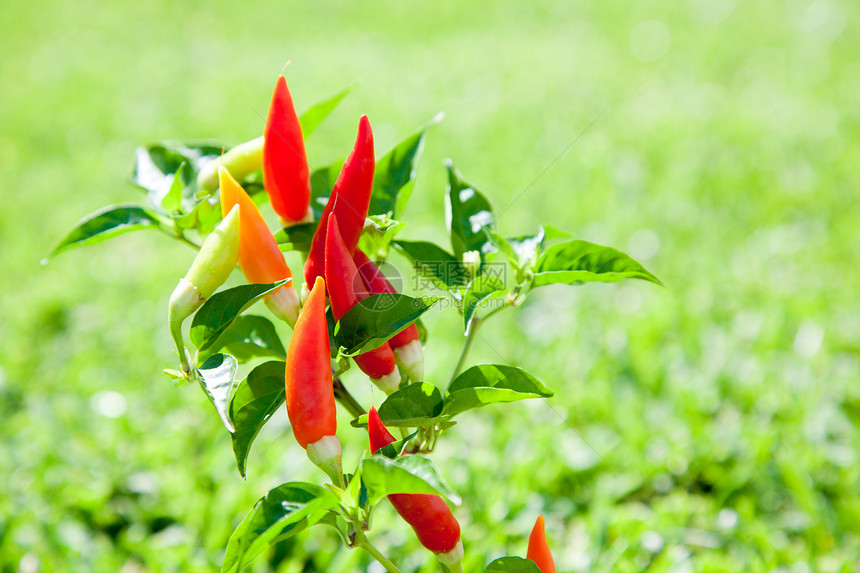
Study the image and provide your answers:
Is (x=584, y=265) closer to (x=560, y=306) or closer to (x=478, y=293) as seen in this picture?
(x=478, y=293)

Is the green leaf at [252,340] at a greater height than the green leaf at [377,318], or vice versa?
the green leaf at [377,318]

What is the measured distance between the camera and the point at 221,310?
723mm

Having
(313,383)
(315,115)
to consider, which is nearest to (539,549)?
(313,383)

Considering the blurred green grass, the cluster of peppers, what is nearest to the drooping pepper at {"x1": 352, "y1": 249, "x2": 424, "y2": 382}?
the cluster of peppers

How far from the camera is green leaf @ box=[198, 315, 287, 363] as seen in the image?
0.91 m

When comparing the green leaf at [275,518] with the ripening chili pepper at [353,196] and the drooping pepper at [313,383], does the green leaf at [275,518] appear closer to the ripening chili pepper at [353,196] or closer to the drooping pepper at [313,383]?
the drooping pepper at [313,383]

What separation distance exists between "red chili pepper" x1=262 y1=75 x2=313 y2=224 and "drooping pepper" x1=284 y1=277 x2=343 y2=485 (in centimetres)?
17

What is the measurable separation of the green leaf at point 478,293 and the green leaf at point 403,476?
174 millimetres

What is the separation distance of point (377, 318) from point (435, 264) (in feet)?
0.64

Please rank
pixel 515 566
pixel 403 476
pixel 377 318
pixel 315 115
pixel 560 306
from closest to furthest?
pixel 403 476 < pixel 377 318 < pixel 515 566 < pixel 315 115 < pixel 560 306

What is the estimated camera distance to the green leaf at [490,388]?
715mm

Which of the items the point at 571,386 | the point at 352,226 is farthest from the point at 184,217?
the point at 571,386

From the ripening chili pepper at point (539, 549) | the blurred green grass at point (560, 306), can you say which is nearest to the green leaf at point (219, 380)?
the ripening chili pepper at point (539, 549)

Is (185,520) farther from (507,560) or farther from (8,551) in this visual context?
(507,560)
